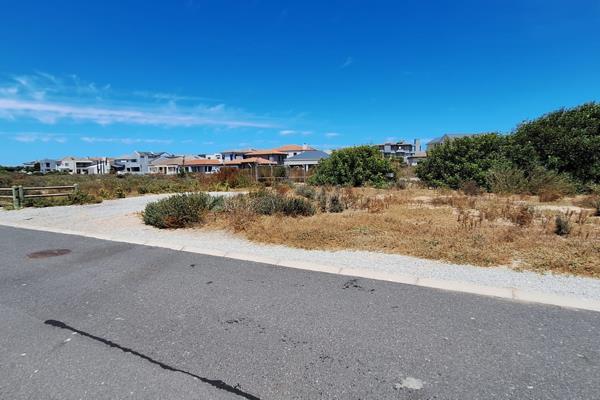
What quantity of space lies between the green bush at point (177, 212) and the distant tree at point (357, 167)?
12.0m

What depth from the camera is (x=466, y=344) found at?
115 inches

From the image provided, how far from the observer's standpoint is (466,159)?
16484 mm

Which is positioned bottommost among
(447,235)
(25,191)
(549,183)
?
(447,235)

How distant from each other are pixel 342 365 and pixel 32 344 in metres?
2.83

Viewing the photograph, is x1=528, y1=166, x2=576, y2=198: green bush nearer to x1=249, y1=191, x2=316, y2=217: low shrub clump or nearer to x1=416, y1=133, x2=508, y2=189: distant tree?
x1=416, y1=133, x2=508, y2=189: distant tree

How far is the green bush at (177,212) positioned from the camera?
8.80 meters

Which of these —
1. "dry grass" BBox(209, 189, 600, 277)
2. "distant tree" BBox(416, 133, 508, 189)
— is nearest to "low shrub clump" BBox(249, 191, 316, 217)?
"dry grass" BBox(209, 189, 600, 277)

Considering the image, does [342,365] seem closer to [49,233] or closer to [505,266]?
[505,266]

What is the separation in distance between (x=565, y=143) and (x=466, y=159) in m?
3.87

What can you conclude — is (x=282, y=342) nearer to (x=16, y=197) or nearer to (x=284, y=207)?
(x=284, y=207)

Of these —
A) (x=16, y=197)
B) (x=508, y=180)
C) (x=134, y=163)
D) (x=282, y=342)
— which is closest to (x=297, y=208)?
(x=282, y=342)

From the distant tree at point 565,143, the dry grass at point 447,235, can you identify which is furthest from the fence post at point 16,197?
the distant tree at point 565,143

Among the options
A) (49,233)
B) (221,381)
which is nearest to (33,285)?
(221,381)

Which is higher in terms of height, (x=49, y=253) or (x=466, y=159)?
(x=466, y=159)
